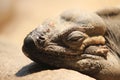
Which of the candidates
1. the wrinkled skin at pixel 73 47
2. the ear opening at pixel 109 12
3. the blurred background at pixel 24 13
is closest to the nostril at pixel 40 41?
the wrinkled skin at pixel 73 47

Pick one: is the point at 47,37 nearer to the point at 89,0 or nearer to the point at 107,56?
the point at 107,56

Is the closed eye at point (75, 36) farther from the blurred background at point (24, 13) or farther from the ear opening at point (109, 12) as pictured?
the blurred background at point (24, 13)

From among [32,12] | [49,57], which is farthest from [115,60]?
[32,12]

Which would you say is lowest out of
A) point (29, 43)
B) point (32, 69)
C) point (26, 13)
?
point (32, 69)

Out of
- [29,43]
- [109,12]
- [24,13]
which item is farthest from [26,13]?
[29,43]

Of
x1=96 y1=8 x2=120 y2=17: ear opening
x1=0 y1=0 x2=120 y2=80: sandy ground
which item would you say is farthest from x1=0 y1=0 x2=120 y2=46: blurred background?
x1=96 y1=8 x2=120 y2=17: ear opening

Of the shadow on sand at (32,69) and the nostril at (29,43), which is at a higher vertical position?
the nostril at (29,43)

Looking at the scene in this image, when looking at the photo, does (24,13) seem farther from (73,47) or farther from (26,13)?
(73,47)
